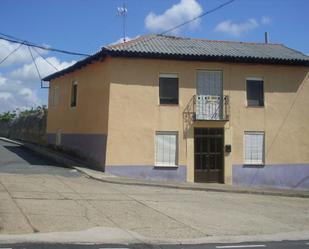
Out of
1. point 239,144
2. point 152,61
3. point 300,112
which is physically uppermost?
point 152,61

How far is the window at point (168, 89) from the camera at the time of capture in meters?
20.2

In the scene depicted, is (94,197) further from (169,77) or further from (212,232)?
(169,77)

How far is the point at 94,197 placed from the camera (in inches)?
542

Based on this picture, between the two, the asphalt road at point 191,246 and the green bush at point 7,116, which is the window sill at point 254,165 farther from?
the green bush at point 7,116

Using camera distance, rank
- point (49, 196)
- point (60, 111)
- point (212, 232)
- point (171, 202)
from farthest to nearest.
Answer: point (60, 111) < point (171, 202) < point (49, 196) < point (212, 232)

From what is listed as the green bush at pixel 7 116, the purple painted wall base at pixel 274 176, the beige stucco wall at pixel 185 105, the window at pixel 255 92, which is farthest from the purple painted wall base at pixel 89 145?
the green bush at pixel 7 116

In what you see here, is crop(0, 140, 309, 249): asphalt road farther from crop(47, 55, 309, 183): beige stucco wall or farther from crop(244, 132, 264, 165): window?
crop(244, 132, 264, 165): window

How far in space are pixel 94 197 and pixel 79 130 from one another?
973cm

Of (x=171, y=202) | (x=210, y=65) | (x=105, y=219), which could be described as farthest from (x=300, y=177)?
(x=105, y=219)

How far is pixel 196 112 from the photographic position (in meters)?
20.3

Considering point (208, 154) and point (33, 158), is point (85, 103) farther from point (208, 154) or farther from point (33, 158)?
point (208, 154)

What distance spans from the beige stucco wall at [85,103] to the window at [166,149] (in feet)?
7.52

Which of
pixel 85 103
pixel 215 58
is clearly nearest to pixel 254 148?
pixel 215 58

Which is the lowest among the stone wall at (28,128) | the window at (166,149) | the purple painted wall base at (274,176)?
the purple painted wall base at (274,176)
